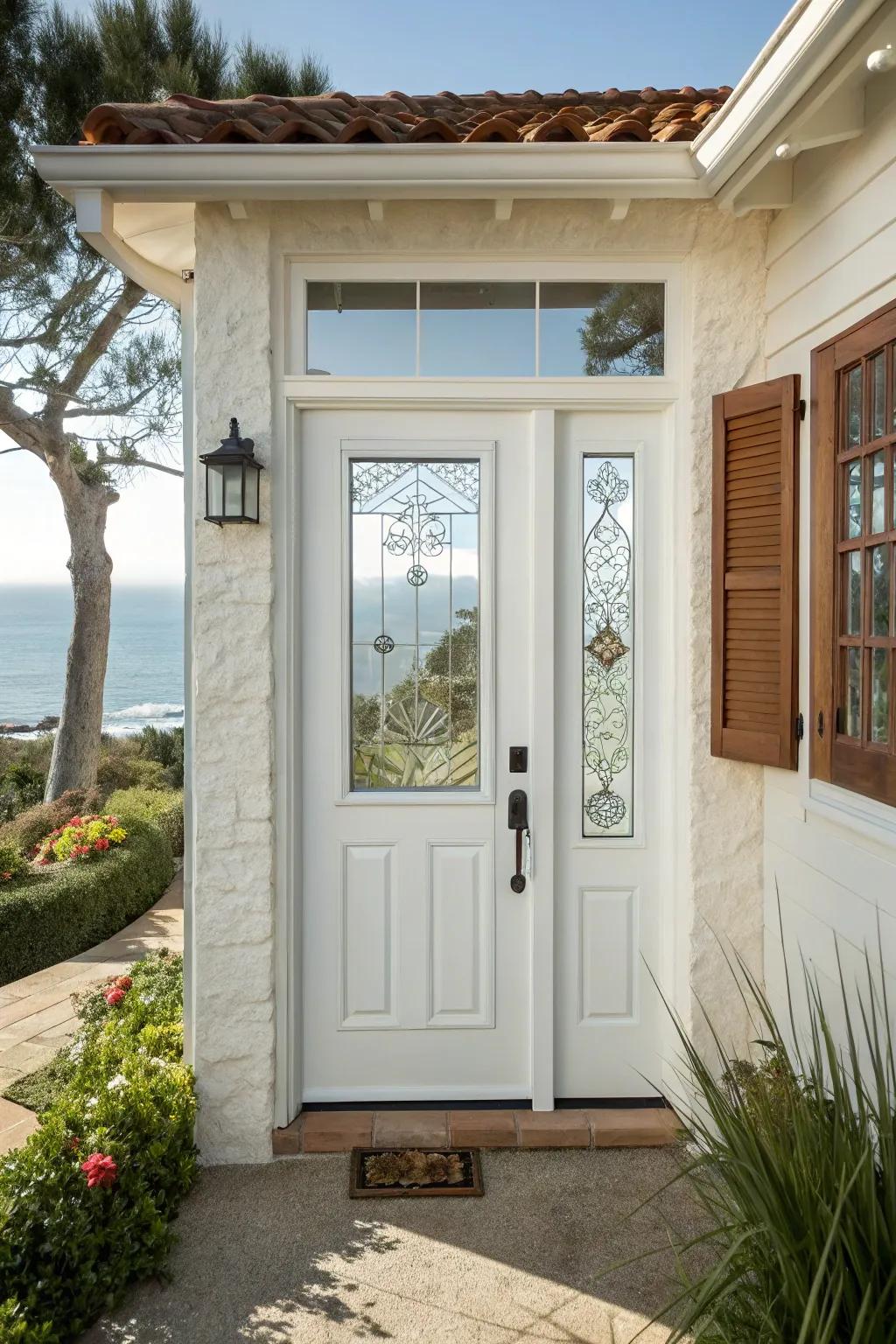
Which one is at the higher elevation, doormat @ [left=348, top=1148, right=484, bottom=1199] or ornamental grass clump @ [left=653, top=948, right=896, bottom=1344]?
ornamental grass clump @ [left=653, top=948, right=896, bottom=1344]

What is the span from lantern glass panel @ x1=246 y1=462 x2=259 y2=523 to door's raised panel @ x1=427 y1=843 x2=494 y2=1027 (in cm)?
124

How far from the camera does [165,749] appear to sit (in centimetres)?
1126

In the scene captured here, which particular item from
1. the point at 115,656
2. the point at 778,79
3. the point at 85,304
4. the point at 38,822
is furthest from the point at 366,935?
the point at 115,656

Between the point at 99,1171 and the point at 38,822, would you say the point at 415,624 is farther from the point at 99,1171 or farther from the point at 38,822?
the point at 38,822

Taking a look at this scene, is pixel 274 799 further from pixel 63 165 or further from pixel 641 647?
pixel 63 165

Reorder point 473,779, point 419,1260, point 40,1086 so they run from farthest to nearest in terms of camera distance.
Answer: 1. point 40,1086
2. point 473,779
3. point 419,1260

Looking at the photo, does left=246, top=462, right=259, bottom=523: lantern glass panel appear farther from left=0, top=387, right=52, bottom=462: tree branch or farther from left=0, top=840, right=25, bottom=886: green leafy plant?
left=0, top=387, right=52, bottom=462: tree branch

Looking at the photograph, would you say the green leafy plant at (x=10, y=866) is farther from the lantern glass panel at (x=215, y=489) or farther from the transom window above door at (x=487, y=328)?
the transom window above door at (x=487, y=328)

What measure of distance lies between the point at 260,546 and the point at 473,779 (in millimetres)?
1045

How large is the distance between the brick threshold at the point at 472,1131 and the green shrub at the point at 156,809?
4.54 metres

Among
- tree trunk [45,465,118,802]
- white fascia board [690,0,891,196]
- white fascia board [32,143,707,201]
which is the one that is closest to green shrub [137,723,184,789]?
tree trunk [45,465,118,802]

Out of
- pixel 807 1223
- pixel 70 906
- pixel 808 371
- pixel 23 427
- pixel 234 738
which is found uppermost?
pixel 23 427

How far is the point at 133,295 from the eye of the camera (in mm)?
9250

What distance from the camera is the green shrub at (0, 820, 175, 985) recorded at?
514cm
